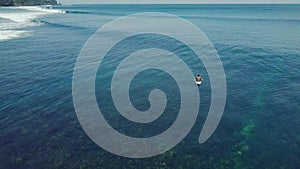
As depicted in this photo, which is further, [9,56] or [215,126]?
[9,56]

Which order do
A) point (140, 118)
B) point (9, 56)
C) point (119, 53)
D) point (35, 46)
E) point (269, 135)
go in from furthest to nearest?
point (35, 46) < point (119, 53) < point (9, 56) < point (140, 118) < point (269, 135)

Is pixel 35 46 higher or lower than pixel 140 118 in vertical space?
lower

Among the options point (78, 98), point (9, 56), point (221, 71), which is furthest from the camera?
point (9, 56)

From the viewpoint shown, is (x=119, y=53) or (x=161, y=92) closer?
(x=161, y=92)

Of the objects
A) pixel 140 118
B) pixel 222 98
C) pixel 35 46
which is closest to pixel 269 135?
pixel 222 98

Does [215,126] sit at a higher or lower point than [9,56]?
higher

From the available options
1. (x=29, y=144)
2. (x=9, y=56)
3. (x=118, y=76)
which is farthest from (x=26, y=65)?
(x=29, y=144)

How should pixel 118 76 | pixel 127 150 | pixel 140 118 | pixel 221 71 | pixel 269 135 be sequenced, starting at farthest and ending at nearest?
pixel 221 71 < pixel 118 76 < pixel 140 118 < pixel 269 135 < pixel 127 150

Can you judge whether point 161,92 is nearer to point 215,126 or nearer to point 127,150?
point 215,126

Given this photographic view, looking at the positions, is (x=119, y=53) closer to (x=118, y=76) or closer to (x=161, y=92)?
(x=118, y=76)
